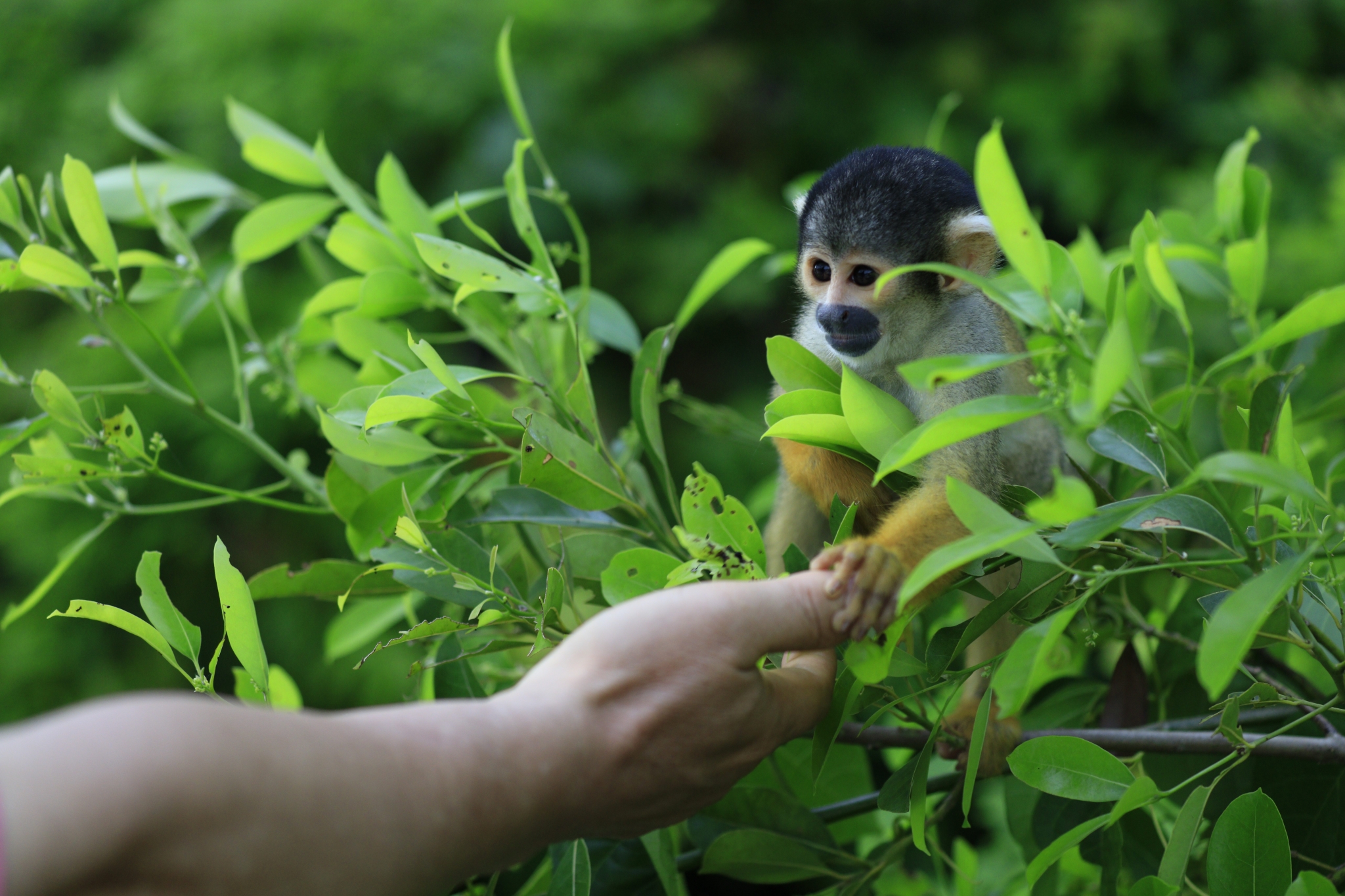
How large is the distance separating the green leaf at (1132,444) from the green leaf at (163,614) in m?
0.85

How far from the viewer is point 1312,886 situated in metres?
0.79

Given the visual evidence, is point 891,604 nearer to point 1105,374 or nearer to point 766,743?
point 766,743

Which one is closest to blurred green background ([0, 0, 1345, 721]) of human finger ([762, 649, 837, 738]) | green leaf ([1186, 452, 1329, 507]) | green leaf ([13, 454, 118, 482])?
green leaf ([13, 454, 118, 482])

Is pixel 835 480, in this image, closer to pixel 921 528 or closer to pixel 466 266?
pixel 921 528

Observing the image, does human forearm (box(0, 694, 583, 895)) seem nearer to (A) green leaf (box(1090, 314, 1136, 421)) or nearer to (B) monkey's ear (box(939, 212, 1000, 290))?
(A) green leaf (box(1090, 314, 1136, 421))

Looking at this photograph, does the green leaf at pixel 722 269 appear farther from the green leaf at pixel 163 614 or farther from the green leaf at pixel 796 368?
the green leaf at pixel 163 614

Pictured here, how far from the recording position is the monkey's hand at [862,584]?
Answer: 2.75 ft

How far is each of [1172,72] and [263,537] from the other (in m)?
3.71

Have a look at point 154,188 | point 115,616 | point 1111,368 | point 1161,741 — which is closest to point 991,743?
point 1161,741

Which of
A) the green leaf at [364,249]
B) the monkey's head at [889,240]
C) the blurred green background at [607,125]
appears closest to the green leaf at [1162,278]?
the monkey's head at [889,240]

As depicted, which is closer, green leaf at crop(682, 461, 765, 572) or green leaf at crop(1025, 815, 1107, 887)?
green leaf at crop(1025, 815, 1107, 887)

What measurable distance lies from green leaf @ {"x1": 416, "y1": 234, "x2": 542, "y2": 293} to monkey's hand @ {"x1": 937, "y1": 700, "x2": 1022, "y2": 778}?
2.40ft

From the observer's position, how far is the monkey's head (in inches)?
53.7

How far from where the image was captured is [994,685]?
709 millimetres
